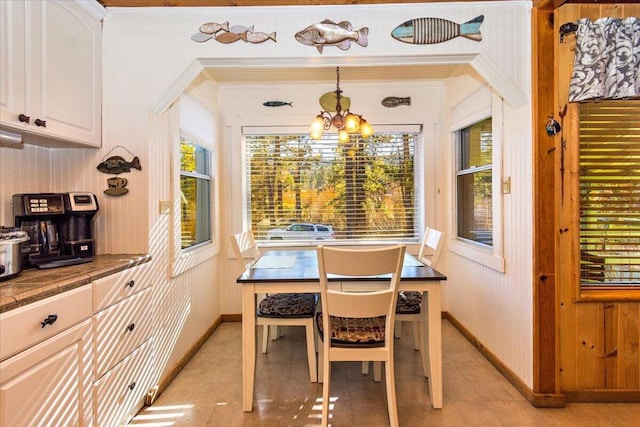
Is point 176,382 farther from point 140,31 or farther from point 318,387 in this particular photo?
point 140,31

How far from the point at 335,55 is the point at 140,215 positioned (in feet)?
5.31

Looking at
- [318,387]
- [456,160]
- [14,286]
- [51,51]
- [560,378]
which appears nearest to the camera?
[14,286]

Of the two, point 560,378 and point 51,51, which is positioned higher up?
point 51,51

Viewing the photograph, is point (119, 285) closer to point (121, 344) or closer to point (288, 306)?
point (121, 344)

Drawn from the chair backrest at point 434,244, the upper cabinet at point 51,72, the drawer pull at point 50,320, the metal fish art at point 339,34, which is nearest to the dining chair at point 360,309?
the chair backrest at point 434,244

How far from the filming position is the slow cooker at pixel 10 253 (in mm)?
1470

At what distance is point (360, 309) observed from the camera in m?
1.83

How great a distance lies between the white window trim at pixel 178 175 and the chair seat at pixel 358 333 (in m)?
1.28

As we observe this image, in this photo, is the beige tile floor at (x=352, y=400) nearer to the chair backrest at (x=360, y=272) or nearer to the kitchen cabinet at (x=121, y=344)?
the kitchen cabinet at (x=121, y=344)

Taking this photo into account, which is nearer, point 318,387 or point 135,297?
point 135,297

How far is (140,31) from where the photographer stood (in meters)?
2.21

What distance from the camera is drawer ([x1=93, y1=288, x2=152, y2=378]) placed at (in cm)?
170

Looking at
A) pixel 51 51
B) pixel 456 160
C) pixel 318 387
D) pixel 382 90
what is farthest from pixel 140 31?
pixel 456 160

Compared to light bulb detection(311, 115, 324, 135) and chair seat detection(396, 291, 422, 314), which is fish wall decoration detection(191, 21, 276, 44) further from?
chair seat detection(396, 291, 422, 314)
